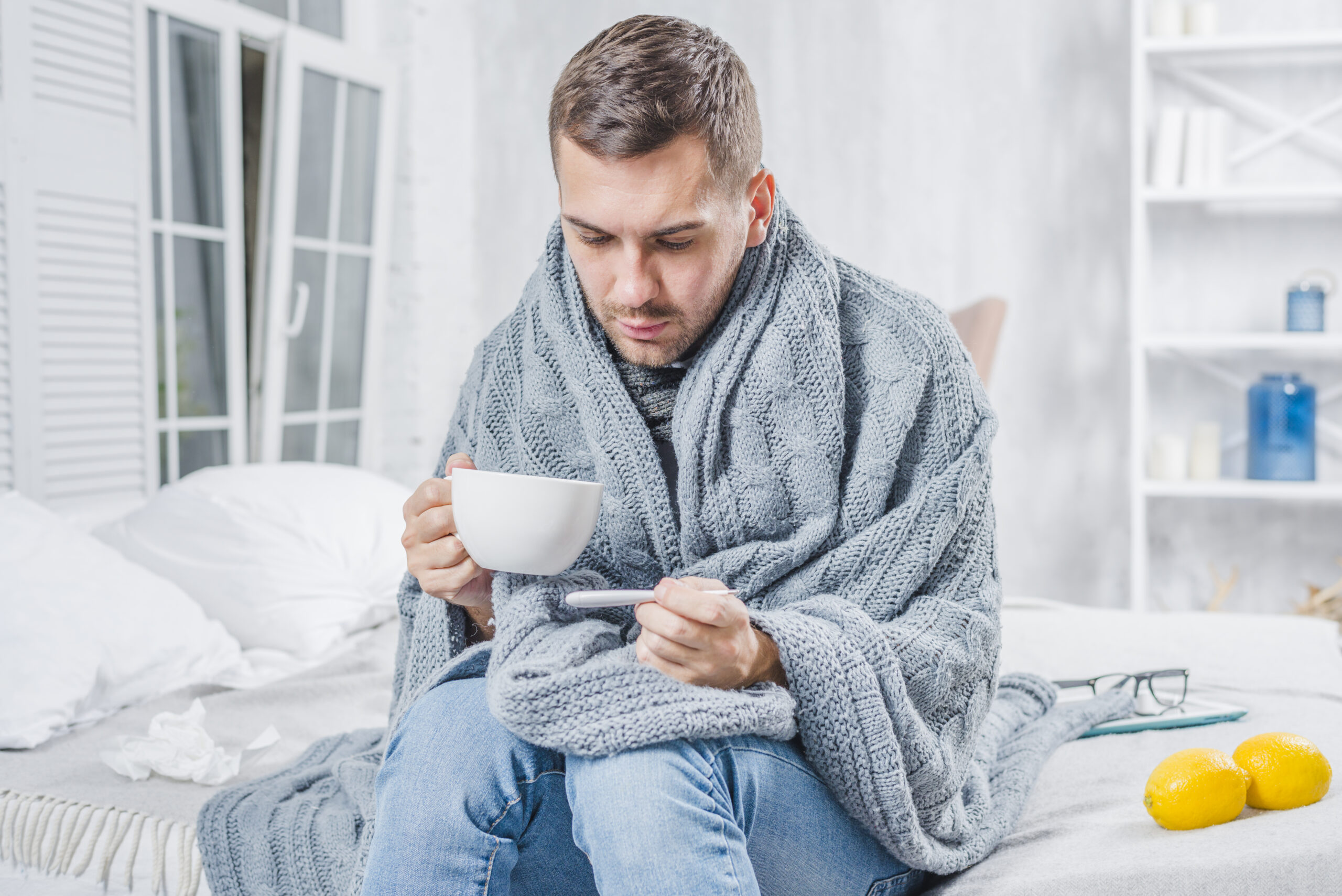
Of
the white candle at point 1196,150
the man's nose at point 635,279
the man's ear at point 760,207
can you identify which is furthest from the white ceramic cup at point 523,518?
the white candle at point 1196,150

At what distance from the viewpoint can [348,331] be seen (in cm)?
301

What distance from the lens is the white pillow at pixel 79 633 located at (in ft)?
4.45

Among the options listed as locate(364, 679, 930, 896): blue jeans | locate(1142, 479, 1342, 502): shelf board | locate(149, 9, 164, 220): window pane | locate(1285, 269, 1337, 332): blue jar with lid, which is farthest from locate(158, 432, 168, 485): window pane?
locate(1285, 269, 1337, 332): blue jar with lid

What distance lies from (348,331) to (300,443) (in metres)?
0.33

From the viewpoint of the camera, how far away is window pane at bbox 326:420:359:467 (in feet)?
9.99

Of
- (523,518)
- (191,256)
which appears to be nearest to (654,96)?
(523,518)

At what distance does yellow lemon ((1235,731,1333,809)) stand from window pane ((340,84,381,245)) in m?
2.49

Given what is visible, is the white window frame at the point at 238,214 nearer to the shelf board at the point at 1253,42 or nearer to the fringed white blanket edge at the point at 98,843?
the fringed white blanket edge at the point at 98,843

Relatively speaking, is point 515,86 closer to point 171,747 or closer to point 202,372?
point 202,372

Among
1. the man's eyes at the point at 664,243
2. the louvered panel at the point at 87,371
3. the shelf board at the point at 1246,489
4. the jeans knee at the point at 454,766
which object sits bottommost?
the jeans knee at the point at 454,766

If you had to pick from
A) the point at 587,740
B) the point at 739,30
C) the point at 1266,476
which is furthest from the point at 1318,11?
the point at 587,740

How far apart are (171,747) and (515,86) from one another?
9.22ft

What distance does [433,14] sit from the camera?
337cm

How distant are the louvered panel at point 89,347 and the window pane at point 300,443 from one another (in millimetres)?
486
